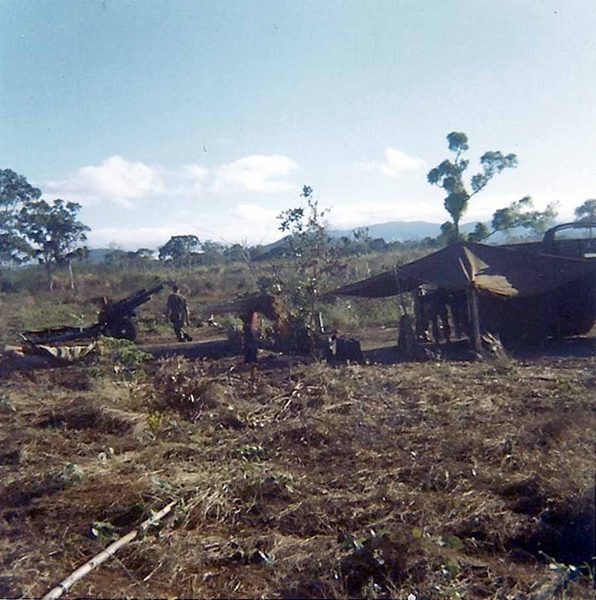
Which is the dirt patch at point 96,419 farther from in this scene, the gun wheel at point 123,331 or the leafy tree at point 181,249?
the leafy tree at point 181,249

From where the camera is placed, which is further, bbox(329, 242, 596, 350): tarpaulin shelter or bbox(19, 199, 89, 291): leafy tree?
bbox(19, 199, 89, 291): leafy tree

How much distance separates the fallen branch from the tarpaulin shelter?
7744 millimetres

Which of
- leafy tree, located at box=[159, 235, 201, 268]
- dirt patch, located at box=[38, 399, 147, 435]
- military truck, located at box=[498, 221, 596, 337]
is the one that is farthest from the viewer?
leafy tree, located at box=[159, 235, 201, 268]

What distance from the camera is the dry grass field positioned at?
12.3 feet

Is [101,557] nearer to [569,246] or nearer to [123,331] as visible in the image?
[123,331]

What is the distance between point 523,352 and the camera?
11539 millimetres

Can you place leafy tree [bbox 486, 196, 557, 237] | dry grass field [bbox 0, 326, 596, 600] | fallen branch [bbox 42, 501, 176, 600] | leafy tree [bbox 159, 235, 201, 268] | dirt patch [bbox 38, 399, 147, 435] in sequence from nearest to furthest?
fallen branch [bbox 42, 501, 176, 600]
dry grass field [bbox 0, 326, 596, 600]
dirt patch [bbox 38, 399, 147, 435]
leafy tree [bbox 486, 196, 557, 237]
leafy tree [bbox 159, 235, 201, 268]

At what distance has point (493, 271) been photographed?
1189cm

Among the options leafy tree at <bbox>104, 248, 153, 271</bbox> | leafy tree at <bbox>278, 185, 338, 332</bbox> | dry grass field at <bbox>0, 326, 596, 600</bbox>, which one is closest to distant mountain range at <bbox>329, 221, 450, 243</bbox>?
leafy tree at <bbox>104, 248, 153, 271</bbox>

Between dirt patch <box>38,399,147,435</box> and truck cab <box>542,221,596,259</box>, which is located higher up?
truck cab <box>542,221,596,259</box>

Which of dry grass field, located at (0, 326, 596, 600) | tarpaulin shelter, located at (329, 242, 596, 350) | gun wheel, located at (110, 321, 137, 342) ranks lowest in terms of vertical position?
dry grass field, located at (0, 326, 596, 600)

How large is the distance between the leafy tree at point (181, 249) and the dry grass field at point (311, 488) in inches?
1368

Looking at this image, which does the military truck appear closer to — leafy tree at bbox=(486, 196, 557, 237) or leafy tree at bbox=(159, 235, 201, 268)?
leafy tree at bbox=(486, 196, 557, 237)

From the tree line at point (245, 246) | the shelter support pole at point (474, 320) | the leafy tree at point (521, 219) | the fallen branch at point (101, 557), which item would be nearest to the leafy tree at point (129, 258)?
the tree line at point (245, 246)
